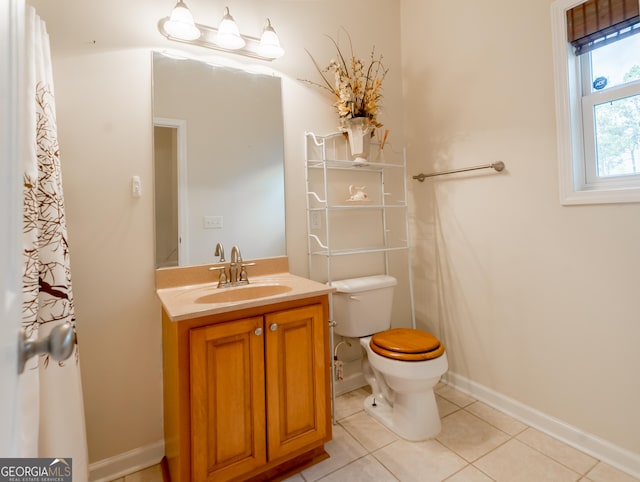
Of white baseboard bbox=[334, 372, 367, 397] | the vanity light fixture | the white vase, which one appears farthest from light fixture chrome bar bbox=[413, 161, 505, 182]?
white baseboard bbox=[334, 372, 367, 397]

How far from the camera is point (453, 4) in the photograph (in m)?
1.97

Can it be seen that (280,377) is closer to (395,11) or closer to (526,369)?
(526,369)

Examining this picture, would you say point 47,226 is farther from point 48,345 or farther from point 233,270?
point 48,345

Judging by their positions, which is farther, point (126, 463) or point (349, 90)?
point (349, 90)

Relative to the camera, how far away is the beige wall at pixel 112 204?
1343mm

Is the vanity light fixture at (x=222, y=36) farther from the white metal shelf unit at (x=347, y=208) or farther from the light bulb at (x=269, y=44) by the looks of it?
the white metal shelf unit at (x=347, y=208)

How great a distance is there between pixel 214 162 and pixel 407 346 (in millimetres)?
1380

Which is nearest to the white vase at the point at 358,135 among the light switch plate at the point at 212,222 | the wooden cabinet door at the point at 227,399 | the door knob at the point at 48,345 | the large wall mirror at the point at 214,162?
the large wall mirror at the point at 214,162

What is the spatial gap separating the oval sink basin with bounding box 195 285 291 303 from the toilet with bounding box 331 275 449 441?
15.9 inches

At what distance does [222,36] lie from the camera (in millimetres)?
1569

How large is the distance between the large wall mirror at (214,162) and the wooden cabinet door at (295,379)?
54cm

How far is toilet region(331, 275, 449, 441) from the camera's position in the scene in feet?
5.04

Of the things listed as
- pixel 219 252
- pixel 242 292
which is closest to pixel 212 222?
pixel 219 252

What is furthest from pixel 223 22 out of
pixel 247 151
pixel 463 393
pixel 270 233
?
pixel 463 393
